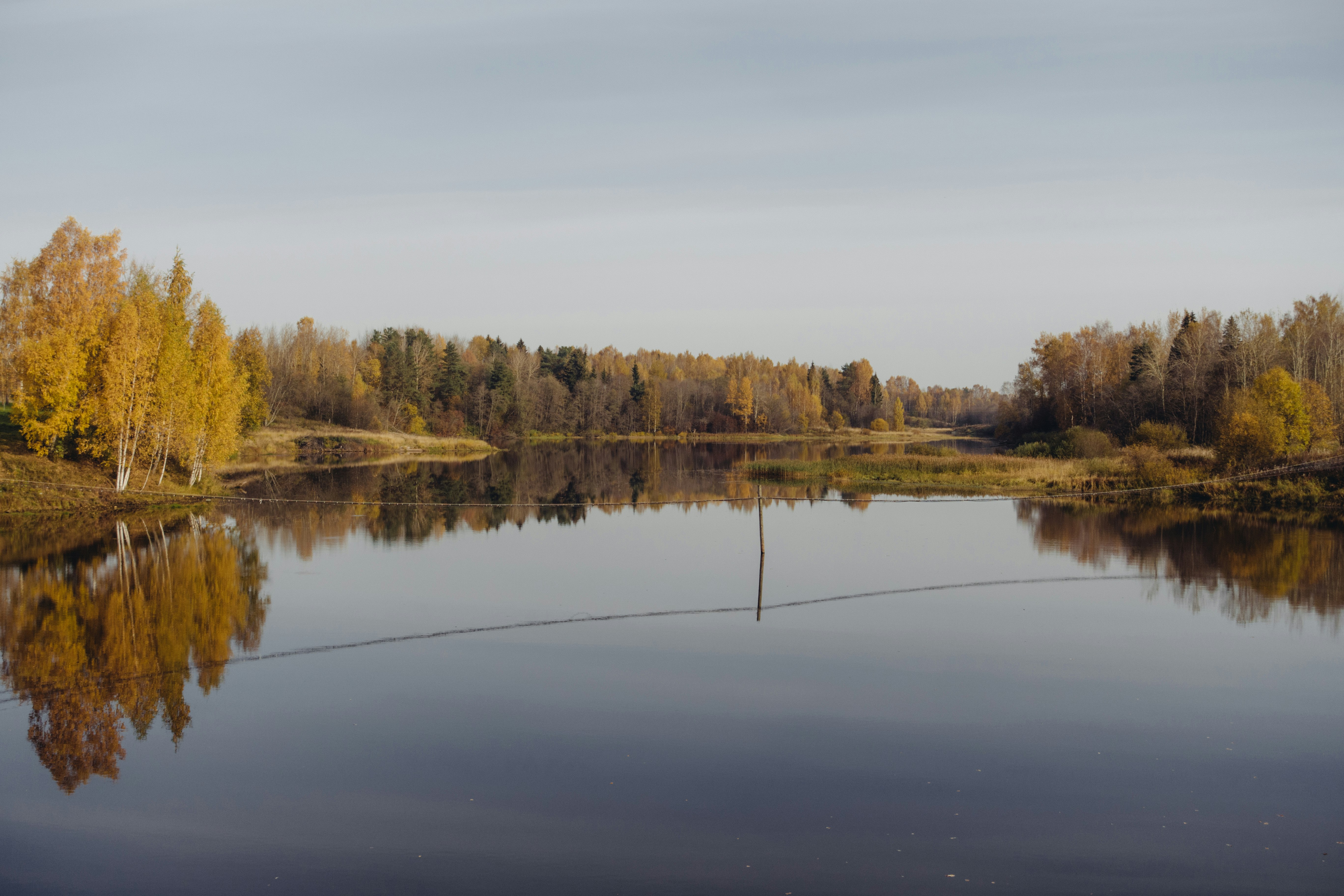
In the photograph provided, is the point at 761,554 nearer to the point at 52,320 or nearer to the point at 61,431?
the point at 61,431

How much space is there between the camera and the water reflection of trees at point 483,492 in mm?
27297

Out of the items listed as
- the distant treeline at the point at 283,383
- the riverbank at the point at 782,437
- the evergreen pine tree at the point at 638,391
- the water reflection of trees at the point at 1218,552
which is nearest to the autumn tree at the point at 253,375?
the distant treeline at the point at 283,383

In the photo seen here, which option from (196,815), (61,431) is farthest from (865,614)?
(61,431)

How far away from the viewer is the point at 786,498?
3744 centimetres

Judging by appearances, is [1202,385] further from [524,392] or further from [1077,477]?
[524,392]

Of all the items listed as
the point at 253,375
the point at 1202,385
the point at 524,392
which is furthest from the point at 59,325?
the point at 524,392

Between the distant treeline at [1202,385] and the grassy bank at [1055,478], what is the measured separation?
2.13 m

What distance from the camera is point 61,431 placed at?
94.4 ft

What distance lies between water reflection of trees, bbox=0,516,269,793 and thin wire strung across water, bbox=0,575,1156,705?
2.2 inches

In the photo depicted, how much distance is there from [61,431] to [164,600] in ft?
56.8

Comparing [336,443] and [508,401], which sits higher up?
[508,401]

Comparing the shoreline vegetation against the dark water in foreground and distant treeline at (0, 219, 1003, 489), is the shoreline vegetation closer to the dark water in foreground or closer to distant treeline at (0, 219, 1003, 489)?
distant treeline at (0, 219, 1003, 489)

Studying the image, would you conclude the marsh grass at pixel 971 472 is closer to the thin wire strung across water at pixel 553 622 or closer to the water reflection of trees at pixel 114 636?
the thin wire strung across water at pixel 553 622

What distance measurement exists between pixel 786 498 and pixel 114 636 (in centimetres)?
2753
